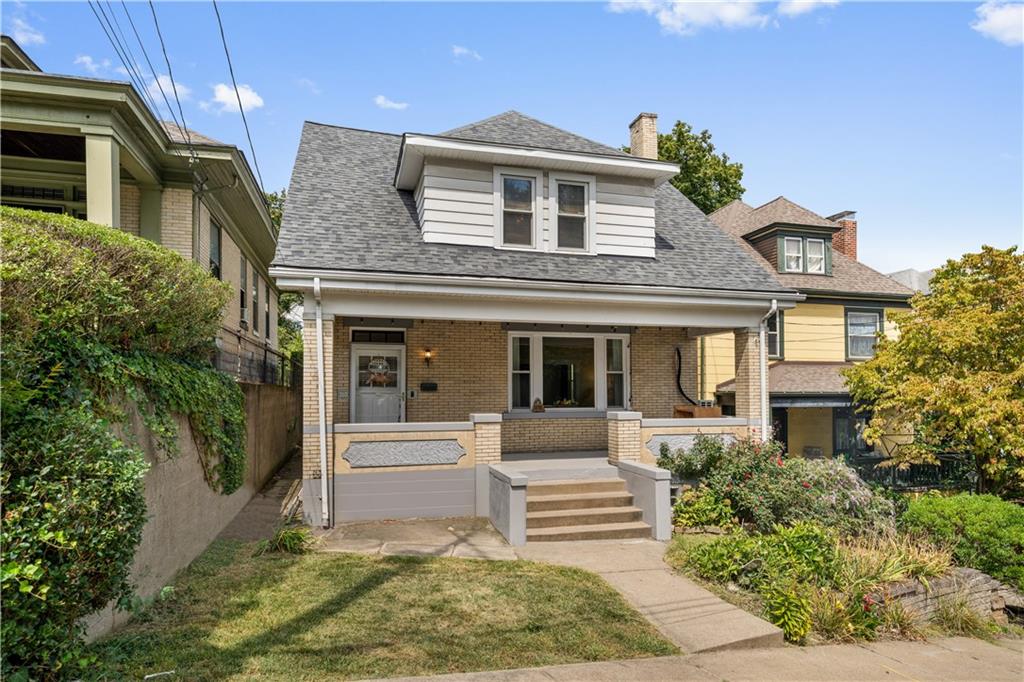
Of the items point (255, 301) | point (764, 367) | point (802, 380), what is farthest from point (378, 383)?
point (802, 380)

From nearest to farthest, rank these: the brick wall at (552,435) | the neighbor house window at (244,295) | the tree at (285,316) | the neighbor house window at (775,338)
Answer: the brick wall at (552,435) < the neighbor house window at (244,295) < the neighbor house window at (775,338) < the tree at (285,316)

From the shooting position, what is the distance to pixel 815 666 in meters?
5.13

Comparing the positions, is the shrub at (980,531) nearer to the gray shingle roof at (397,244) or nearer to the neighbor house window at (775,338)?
the gray shingle roof at (397,244)

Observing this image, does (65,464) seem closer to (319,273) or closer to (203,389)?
(203,389)

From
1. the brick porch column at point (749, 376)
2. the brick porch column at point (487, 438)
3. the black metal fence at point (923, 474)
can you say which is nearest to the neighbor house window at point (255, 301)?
the brick porch column at point (487, 438)

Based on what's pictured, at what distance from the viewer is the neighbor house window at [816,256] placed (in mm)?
18953

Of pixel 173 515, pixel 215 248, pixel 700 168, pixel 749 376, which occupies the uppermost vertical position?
pixel 700 168

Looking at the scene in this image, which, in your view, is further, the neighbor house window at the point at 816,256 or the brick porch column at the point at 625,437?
the neighbor house window at the point at 816,256

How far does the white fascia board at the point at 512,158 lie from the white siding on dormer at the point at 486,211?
0.84 ft

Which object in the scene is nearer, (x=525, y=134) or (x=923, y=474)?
(x=525, y=134)

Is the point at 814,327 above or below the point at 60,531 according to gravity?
above

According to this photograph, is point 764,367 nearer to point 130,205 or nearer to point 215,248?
point 215,248

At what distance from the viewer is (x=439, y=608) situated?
5.68m

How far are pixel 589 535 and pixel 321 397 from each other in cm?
471
